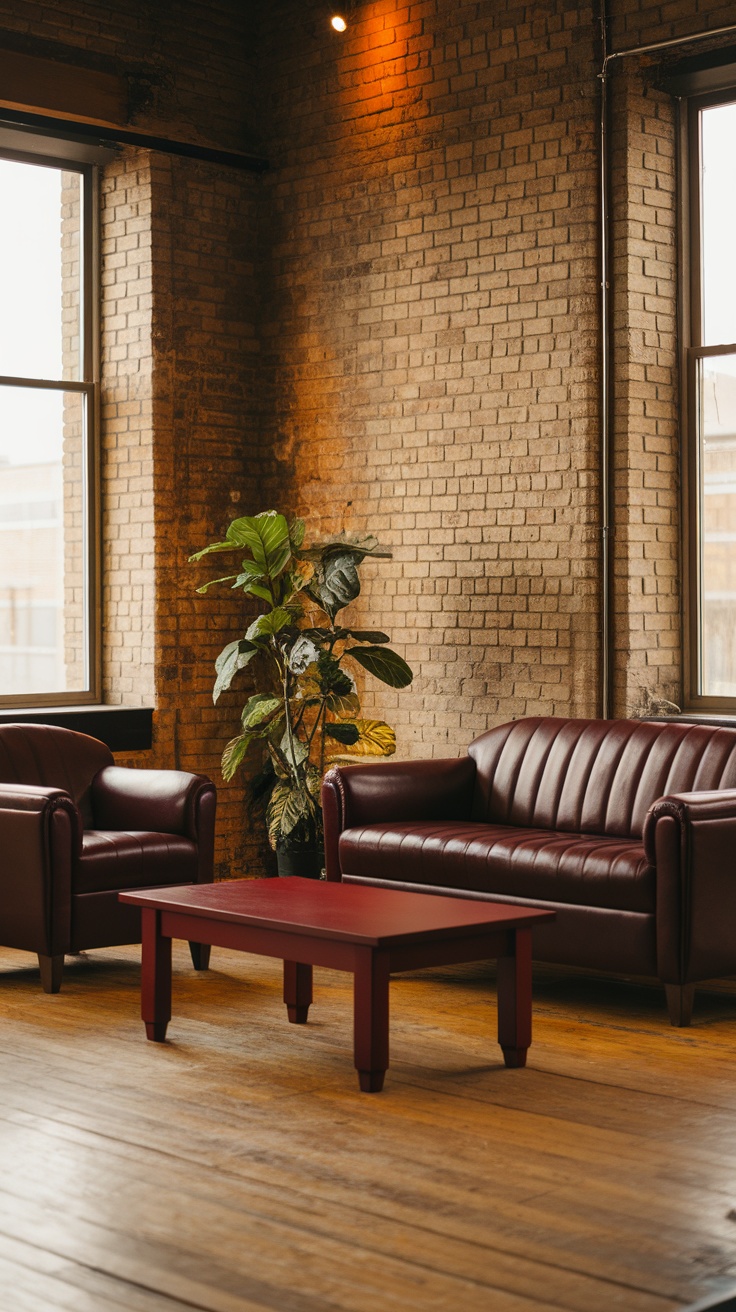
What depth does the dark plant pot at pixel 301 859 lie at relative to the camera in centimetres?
712

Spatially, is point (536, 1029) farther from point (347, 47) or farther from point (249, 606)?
point (347, 47)

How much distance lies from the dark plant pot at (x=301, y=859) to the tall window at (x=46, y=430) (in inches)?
52.5

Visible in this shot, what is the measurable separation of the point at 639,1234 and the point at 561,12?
201 inches

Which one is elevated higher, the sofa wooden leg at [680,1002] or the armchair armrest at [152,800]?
the armchair armrest at [152,800]

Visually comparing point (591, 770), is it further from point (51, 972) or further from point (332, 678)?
point (51, 972)

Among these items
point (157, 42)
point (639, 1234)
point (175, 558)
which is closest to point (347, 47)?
point (157, 42)

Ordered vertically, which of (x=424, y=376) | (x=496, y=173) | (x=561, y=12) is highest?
(x=561, y=12)

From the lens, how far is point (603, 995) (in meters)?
5.47

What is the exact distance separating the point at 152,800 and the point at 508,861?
4.80 feet

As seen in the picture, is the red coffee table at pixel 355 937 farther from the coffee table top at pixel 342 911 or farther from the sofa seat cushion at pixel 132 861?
the sofa seat cushion at pixel 132 861

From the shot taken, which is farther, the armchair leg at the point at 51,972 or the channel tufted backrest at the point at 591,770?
the channel tufted backrest at the point at 591,770

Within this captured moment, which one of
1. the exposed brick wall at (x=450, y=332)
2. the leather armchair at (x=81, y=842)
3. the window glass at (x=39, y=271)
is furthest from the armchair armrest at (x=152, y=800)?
the window glass at (x=39, y=271)

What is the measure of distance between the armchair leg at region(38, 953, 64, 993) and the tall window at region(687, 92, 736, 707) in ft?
9.04

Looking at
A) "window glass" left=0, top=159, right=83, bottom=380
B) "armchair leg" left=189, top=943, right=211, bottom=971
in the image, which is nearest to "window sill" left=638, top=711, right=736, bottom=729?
"armchair leg" left=189, top=943, right=211, bottom=971
